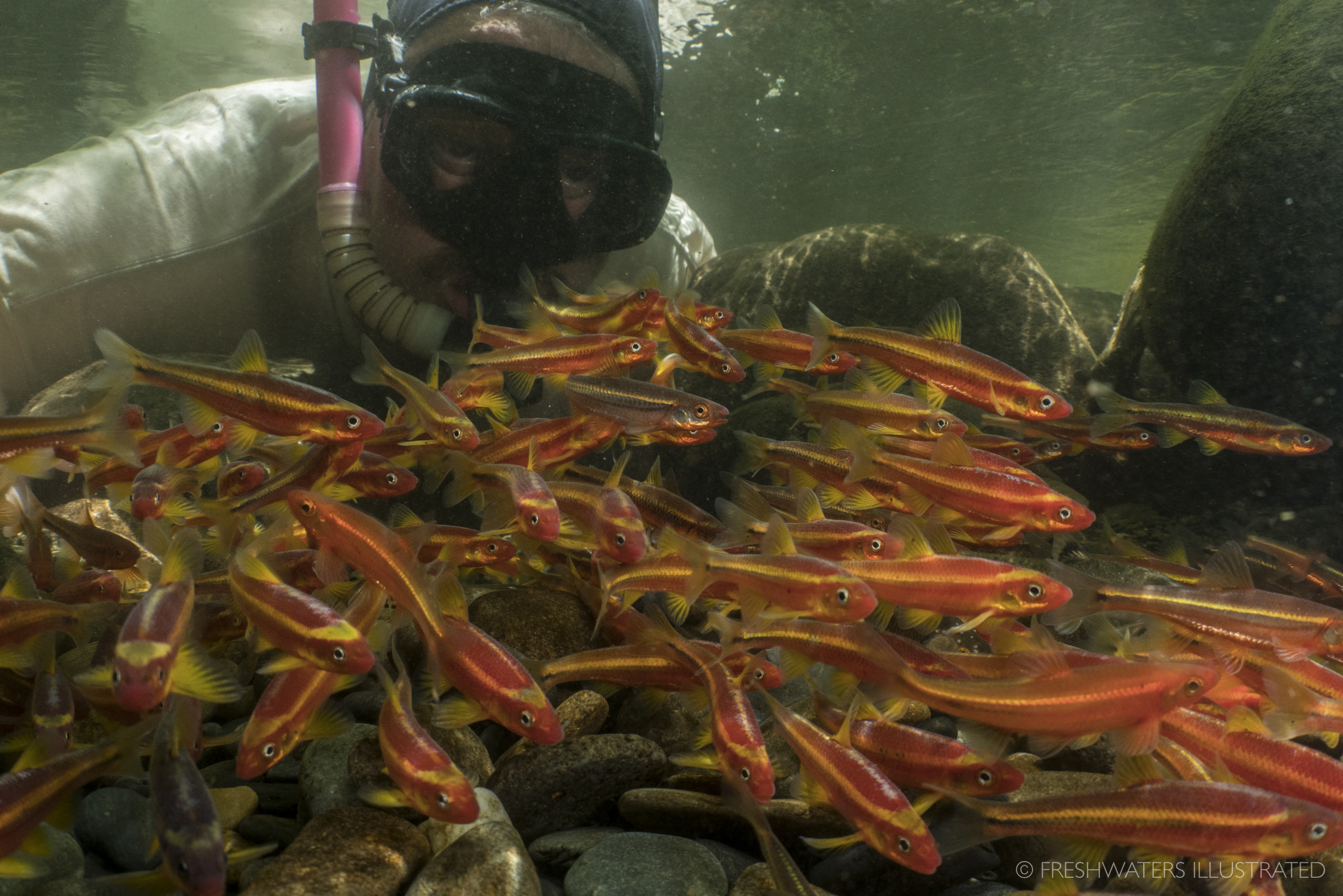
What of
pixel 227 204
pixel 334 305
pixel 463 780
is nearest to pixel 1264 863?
pixel 463 780

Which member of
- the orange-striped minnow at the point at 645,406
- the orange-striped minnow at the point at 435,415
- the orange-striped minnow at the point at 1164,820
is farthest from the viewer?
the orange-striped minnow at the point at 645,406

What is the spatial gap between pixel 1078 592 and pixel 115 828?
3.44 m

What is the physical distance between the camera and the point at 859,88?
22047 millimetres

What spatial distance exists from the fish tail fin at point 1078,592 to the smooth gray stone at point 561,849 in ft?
6.20

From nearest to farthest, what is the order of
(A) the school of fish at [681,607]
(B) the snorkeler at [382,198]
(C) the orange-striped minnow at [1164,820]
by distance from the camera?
(C) the orange-striped minnow at [1164,820]
(A) the school of fish at [681,607]
(B) the snorkeler at [382,198]

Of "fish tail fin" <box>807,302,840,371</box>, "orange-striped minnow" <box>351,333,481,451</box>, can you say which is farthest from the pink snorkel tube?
"fish tail fin" <box>807,302,840,371</box>

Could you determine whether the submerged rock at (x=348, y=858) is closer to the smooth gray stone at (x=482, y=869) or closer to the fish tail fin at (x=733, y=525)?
the smooth gray stone at (x=482, y=869)

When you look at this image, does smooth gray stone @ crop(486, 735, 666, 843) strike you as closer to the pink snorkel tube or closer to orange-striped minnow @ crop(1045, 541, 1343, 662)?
orange-striped minnow @ crop(1045, 541, 1343, 662)

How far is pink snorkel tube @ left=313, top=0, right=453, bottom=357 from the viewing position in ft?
16.8

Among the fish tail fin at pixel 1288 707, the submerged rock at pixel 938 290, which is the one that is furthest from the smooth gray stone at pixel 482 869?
the submerged rock at pixel 938 290

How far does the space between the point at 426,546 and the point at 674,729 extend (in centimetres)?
143

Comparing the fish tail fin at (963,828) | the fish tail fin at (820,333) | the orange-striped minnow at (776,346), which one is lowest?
the fish tail fin at (963,828)

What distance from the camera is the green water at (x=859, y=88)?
18.3 meters

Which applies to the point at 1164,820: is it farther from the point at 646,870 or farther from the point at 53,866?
the point at 53,866
